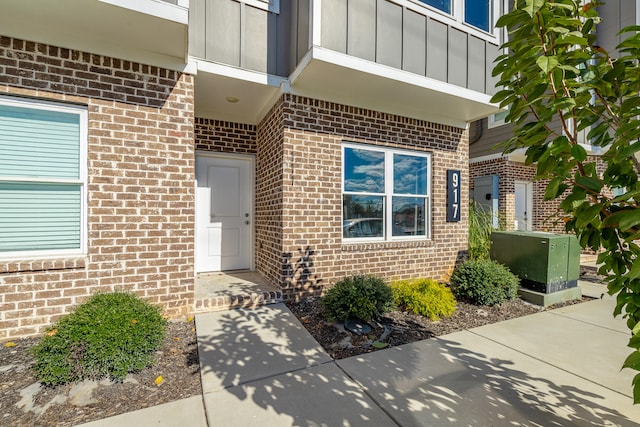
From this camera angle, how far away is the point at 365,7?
407 centimetres

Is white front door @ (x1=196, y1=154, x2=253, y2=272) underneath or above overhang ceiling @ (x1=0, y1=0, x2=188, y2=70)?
underneath

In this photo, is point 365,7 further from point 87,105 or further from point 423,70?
point 87,105

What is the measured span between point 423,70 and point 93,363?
17.4ft

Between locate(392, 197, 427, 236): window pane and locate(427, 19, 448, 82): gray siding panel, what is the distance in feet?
6.99

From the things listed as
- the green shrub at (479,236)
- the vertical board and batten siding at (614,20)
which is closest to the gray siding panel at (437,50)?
the green shrub at (479,236)

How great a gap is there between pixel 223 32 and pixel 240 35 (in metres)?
0.23

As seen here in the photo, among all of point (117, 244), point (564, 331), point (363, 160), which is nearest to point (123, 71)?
point (117, 244)

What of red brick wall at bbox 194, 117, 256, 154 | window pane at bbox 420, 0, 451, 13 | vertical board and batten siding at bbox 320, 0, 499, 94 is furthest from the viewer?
red brick wall at bbox 194, 117, 256, 154

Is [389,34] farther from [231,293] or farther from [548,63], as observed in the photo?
[231,293]

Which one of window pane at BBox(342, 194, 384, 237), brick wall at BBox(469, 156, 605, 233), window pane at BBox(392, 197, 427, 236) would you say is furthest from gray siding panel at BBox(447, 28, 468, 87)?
brick wall at BBox(469, 156, 605, 233)

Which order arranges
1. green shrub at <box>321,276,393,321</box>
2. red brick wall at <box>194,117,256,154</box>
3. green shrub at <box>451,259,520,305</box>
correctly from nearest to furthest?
green shrub at <box>321,276,393,321</box> → green shrub at <box>451,259,520,305</box> → red brick wall at <box>194,117,256,154</box>

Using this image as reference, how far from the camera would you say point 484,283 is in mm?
4539

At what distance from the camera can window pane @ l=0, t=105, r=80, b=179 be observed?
3229mm

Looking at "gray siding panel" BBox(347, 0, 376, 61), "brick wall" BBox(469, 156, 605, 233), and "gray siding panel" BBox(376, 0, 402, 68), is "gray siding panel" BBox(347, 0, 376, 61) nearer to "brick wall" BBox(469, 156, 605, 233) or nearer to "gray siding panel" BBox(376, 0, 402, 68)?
"gray siding panel" BBox(376, 0, 402, 68)
